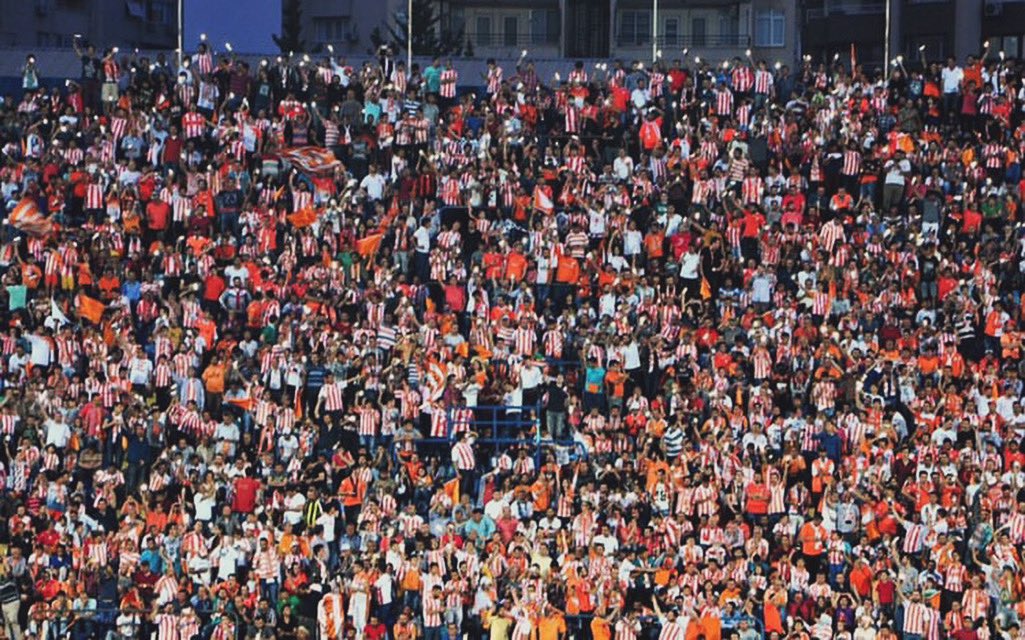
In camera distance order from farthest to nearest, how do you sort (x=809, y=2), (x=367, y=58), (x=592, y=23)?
1. (x=809, y=2)
2. (x=592, y=23)
3. (x=367, y=58)

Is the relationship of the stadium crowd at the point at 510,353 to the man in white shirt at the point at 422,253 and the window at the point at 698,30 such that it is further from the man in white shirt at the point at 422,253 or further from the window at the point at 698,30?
the window at the point at 698,30

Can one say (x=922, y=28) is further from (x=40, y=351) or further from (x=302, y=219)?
(x=40, y=351)

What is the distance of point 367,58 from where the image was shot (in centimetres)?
5553

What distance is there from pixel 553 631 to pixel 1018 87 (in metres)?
18.2

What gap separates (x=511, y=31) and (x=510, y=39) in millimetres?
249

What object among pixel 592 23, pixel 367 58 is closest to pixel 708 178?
pixel 367 58

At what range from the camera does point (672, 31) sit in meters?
82.9

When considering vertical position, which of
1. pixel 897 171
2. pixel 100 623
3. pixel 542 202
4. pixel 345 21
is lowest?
pixel 100 623

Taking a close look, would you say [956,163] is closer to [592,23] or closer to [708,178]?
[708,178]

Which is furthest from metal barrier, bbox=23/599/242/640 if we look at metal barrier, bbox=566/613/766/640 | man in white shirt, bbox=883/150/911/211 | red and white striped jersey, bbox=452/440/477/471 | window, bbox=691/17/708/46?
window, bbox=691/17/708/46

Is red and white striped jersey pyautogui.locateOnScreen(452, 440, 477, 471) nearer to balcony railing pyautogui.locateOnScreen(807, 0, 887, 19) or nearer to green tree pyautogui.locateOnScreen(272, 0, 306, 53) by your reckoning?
green tree pyautogui.locateOnScreen(272, 0, 306, 53)

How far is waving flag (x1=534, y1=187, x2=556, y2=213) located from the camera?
46.8 meters

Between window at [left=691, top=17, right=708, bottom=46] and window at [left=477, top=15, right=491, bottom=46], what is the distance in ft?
20.7

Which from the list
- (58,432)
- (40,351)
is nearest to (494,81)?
(40,351)
